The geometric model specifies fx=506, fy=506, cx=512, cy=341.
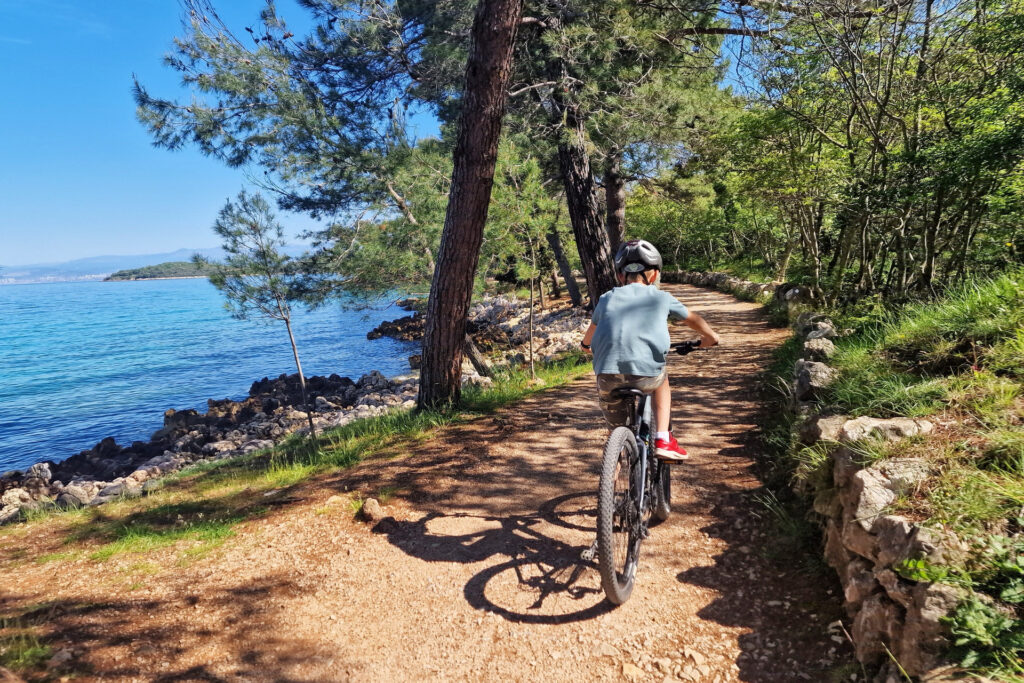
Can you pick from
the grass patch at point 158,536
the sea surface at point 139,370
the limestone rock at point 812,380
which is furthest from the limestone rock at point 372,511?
the sea surface at point 139,370

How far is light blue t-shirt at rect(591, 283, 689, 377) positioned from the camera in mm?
2939

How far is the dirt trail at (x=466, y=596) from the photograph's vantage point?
2.60 metres

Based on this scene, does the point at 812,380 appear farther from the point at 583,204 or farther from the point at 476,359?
the point at 476,359

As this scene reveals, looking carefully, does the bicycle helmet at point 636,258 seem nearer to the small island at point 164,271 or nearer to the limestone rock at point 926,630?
the limestone rock at point 926,630

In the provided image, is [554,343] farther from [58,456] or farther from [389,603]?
[58,456]

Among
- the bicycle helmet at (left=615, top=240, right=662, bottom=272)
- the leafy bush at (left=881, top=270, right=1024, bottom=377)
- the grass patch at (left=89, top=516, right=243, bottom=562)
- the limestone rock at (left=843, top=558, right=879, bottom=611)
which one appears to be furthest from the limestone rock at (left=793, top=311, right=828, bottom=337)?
the grass patch at (left=89, top=516, right=243, bottom=562)

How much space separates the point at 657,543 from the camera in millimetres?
3494

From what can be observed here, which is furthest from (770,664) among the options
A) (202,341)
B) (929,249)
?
(202,341)

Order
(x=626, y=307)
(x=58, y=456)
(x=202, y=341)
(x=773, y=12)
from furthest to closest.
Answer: (x=202, y=341) → (x=58, y=456) → (x=773, y=12) → (x=626, y=307)

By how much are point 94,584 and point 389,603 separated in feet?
6.72

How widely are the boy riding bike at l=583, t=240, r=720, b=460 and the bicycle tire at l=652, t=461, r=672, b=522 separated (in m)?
0.38

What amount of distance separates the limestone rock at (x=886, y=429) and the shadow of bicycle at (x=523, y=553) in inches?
70.9

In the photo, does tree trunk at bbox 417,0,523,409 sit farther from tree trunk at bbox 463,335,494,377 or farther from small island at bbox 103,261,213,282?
small island at bbox 103,261,213,282

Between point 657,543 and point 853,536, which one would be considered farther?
point 657,543
